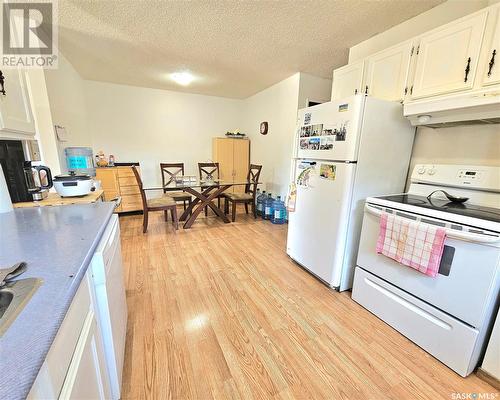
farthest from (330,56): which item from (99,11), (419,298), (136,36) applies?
(419,298)

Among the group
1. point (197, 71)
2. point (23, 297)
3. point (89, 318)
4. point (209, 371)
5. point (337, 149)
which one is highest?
point (197, 71)

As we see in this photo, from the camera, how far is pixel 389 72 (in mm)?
1946

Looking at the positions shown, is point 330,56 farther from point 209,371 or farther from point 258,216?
point 209,371

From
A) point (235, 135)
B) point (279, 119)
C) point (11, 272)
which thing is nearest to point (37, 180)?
point (11, 272)

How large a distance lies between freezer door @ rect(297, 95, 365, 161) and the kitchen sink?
6.12ft

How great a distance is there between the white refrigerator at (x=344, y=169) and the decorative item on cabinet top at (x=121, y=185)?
306 cm

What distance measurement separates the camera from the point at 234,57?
2.89 m

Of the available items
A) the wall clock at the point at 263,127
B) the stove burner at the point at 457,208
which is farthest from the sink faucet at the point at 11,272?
the wall clock at the point at 263,127

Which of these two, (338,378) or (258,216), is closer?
(338,378)

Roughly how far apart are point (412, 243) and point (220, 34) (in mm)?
Result: 2584

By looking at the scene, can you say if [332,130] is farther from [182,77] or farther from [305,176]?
[182,77]

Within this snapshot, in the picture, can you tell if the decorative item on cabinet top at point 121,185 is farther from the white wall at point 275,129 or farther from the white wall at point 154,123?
the white wall at point 275,129

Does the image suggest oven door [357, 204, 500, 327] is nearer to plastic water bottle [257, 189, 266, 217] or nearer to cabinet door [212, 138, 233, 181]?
plastic water bottle [257, 189, 266, 217]

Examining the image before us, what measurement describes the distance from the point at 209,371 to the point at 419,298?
1.36 m
